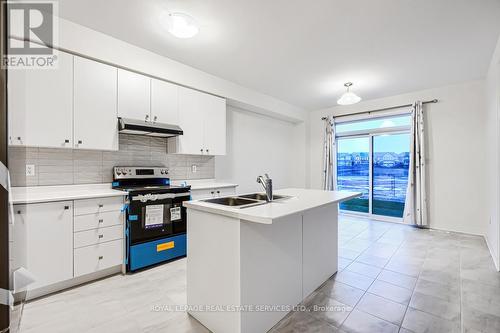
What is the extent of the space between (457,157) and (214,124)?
436cm

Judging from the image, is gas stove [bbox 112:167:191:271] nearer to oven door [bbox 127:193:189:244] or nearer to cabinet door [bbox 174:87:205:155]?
oven door [bbox 127:193:189:244]

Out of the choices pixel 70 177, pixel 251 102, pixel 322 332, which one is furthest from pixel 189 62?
pixel 322 332

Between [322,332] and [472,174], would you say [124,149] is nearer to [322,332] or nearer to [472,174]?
[322,332]

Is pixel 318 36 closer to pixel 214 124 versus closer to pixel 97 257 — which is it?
pixel 214 124

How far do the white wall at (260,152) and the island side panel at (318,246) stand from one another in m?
2.37

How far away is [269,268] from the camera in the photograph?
1.71m

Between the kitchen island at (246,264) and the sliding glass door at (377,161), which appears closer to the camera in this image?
the kitchen island at (246,264)

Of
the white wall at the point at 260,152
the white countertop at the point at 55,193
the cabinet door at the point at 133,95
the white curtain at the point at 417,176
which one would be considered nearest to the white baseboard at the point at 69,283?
the white countertop at the point at 55,193

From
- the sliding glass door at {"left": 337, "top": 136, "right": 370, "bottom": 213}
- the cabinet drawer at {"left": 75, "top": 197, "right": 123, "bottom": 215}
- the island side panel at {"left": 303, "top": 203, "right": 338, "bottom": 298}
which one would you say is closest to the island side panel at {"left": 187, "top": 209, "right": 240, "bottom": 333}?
the island side panel at {"left": 303, "top": 203, "right": 338, "bottom": 298}

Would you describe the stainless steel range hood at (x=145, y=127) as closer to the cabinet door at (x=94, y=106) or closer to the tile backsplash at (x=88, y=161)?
the cabinet door at (x=94, y=106)

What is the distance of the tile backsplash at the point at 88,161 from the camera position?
2.35 meters

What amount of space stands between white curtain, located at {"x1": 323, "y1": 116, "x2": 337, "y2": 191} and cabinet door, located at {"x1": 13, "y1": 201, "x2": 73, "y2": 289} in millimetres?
4878

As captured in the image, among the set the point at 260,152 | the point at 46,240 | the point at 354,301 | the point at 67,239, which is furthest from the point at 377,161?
the point at 46,240

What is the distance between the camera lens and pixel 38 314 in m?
1.85
